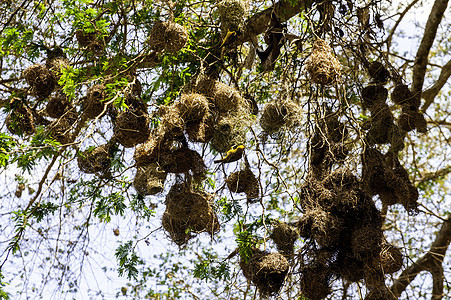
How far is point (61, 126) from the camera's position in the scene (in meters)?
3.81

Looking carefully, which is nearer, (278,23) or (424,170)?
(278,23)

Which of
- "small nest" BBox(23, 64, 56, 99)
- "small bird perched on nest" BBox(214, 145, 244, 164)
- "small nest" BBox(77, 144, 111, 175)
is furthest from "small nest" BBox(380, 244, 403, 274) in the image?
"small nest" BBox(23, 64, 56, 99)

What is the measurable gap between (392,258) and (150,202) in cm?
234

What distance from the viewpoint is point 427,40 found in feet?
16.9

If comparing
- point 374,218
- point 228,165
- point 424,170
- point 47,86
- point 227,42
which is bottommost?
point 374,218

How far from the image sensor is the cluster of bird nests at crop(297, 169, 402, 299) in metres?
3.34

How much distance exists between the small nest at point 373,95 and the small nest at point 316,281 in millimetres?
1260

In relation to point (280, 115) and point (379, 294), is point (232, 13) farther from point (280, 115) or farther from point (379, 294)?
point (379, 294)

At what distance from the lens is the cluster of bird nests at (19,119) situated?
3.85 meters

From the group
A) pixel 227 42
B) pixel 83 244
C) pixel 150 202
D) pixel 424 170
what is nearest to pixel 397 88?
pixel 227 42

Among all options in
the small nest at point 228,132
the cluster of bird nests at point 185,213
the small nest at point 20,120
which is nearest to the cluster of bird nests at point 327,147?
the small nest at point 228,132

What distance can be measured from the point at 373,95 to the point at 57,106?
2.15m

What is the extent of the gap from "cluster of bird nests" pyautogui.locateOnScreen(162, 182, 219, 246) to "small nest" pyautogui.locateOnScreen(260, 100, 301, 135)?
57cm

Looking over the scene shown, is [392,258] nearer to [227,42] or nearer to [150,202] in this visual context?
[227,42]
